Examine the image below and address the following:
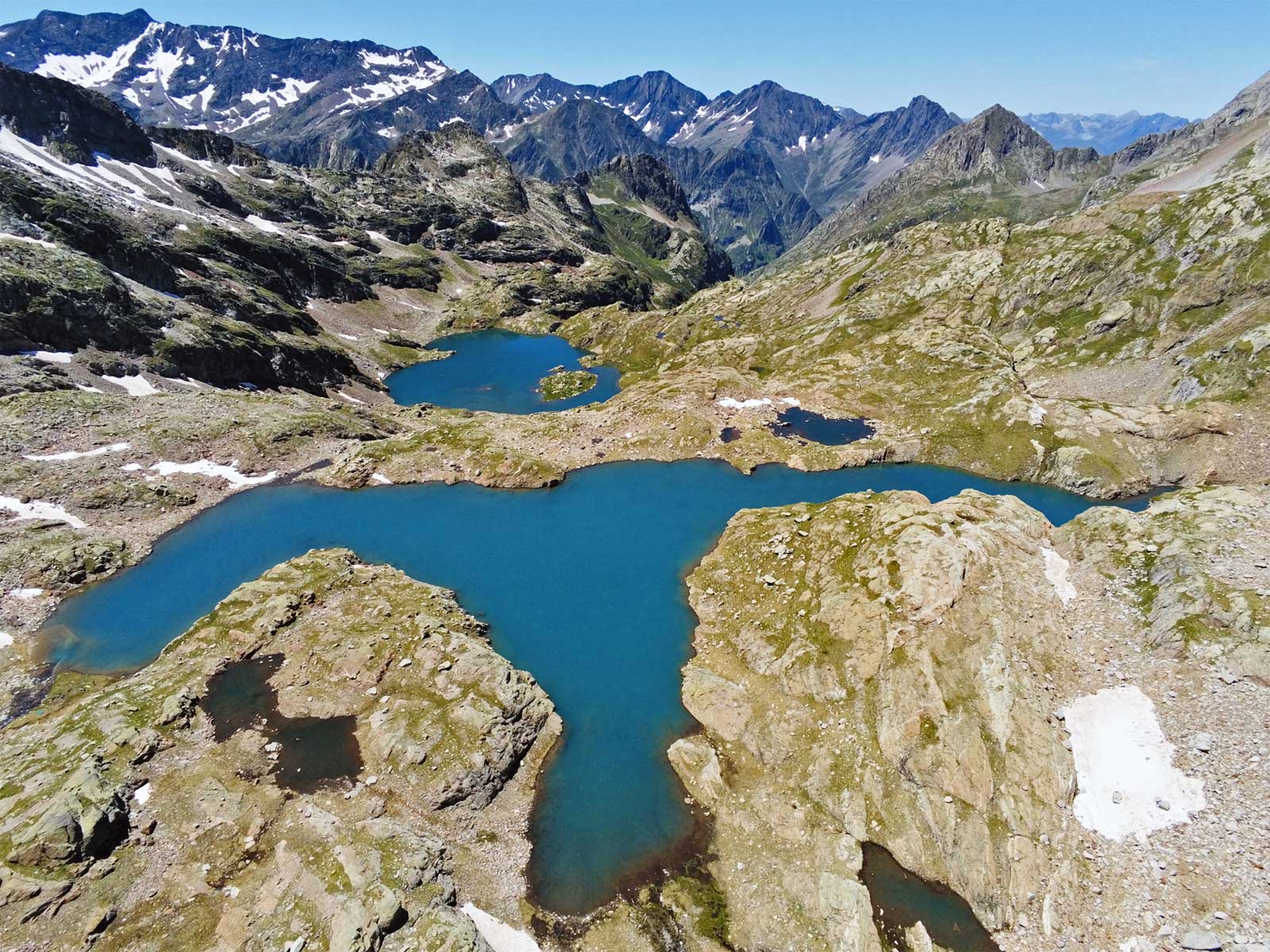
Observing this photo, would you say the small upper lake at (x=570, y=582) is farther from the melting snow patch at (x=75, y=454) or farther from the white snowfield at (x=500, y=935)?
the melting snow patch at (x=75, y=454)

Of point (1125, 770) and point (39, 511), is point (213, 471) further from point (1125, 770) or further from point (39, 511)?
point (1125, 770)

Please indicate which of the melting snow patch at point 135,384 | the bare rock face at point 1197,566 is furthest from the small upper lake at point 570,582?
the melting snow patch at point 135,384

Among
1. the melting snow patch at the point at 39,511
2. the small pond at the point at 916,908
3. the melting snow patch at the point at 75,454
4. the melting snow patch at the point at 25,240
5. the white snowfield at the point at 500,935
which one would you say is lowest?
the white snowfield at the point at 500,935

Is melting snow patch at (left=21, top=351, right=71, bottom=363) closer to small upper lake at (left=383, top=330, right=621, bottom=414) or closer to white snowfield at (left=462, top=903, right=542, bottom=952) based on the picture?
small upper lake at (left=383, top=330, right=621, bottom=414)

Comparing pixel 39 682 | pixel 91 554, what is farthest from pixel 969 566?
pixel 91 554

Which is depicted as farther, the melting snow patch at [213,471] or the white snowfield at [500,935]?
the melting snow patch at [213,471]

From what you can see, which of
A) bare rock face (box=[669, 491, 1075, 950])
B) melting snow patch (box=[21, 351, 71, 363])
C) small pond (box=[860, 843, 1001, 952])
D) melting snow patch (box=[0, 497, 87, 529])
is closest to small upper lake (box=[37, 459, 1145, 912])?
bare rock face (box=[669, 491, 1075, 950])
